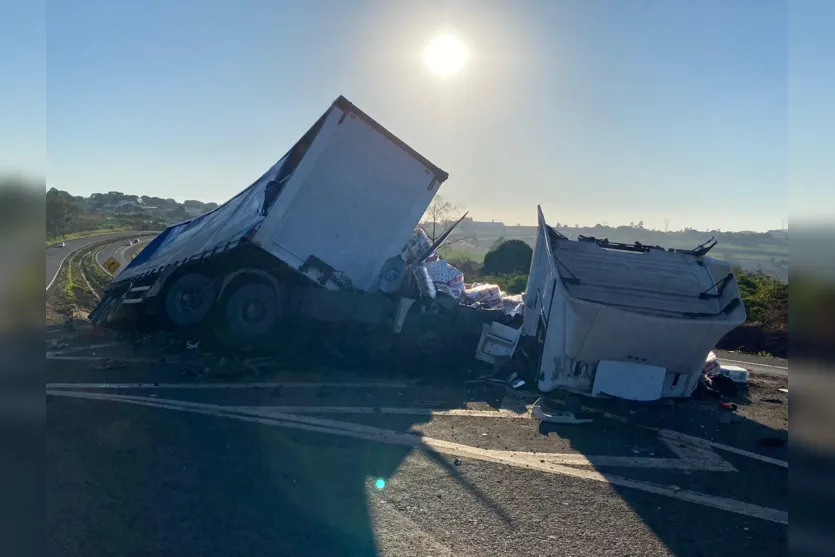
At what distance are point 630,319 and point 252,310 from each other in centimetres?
552

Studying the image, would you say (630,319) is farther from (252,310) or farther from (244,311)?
(244,311)

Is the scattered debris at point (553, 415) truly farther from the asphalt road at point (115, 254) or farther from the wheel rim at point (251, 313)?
the asphalt road at point (115, 254)

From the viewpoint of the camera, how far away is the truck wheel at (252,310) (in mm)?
8805

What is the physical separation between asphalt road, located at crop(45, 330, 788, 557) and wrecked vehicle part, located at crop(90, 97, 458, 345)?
1.90 m

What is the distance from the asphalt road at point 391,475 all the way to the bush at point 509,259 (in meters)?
16.7

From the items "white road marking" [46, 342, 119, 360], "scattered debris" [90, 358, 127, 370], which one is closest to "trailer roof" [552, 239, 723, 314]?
"scattered debris" [90, 358, 127, 370]

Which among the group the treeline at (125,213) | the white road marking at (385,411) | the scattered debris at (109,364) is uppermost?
the treeline at (125,213)

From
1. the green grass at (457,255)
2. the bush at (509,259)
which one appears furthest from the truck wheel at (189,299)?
the green grass at (457,255)

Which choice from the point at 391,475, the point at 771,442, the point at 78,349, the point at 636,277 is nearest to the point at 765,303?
the point at 636,277

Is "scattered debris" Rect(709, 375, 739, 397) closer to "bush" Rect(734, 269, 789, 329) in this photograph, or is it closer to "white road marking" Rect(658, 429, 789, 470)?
"white road marking" Rect(658, 429, 789, 470)

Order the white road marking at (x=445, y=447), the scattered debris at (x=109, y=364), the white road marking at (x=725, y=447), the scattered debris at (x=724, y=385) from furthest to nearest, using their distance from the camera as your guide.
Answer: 1. the scattered debris at (x=109, y=364)
2. the scattered debris at (x=724, y=385)
3. the white road marking at (x=725, y=447)
4. the white road marking at (x=445, y=447)

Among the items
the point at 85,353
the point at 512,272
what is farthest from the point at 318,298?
the point at 512,272

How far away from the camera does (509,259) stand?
945 inches

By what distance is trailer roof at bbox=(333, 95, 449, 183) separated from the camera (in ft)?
29.1
